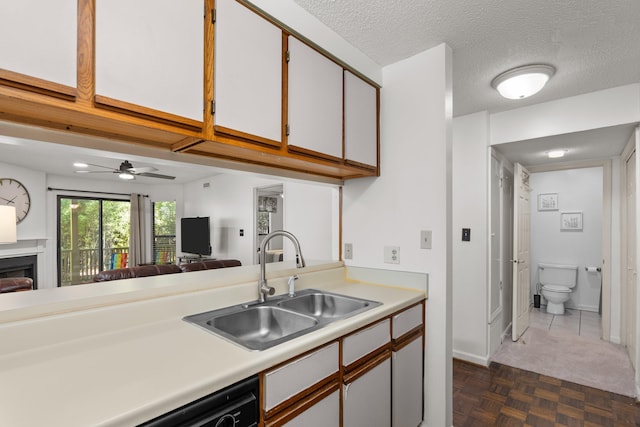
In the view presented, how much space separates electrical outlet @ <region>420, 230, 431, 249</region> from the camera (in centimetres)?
192

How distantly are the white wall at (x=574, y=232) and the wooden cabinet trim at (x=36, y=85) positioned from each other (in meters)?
5.79

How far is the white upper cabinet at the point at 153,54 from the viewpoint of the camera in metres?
0.96

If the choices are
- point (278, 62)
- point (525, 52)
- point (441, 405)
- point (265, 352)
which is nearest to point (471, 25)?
point (525, 52)

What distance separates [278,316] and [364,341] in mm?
455

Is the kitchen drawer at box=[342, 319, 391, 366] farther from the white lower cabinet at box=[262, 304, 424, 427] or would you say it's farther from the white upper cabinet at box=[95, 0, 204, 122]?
the white upper cabinet at box=[95, 0, 204, 122]

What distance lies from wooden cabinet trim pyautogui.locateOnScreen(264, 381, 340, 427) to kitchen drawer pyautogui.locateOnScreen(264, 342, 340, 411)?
0.12 feet

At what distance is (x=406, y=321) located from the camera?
1.73 metres

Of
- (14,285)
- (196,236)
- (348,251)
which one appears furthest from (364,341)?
(196,236)

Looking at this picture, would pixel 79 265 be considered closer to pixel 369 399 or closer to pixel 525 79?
pixel 369 399

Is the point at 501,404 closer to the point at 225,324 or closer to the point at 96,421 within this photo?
the point at 225,324

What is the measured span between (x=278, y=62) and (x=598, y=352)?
3993 millimetres

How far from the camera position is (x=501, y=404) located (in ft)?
7.37

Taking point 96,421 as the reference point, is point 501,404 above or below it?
below

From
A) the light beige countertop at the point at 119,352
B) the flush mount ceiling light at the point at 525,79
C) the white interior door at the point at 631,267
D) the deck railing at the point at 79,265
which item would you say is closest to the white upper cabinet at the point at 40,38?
the light beige countertop at the point at 119,352
